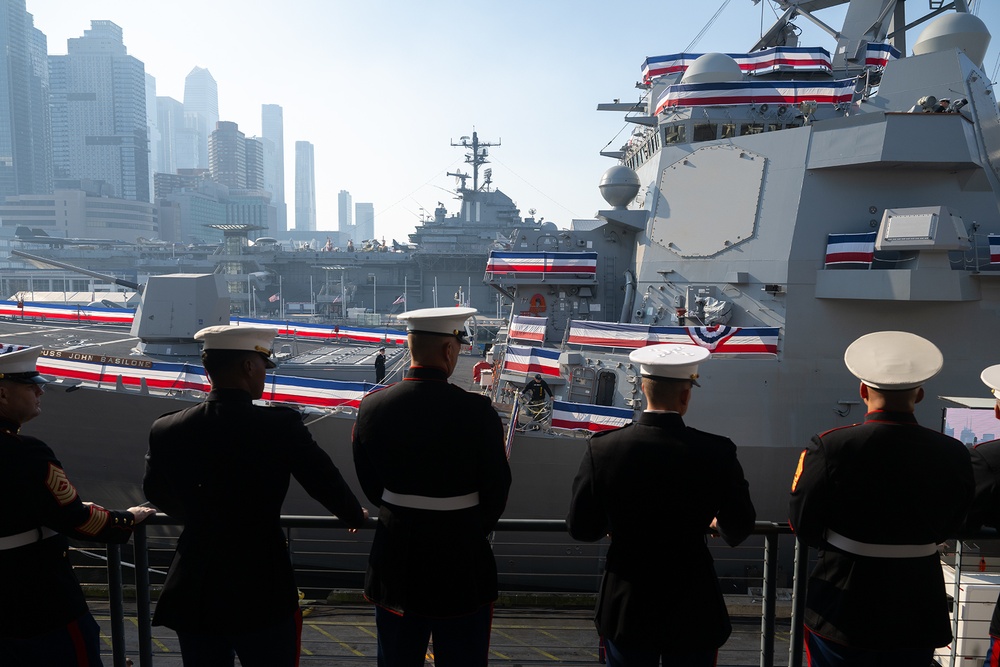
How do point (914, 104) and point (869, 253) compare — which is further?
point (914, 104)

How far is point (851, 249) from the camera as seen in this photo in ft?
30.6

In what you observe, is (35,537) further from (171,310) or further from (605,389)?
(171,310)

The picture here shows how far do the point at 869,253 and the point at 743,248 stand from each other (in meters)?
1.68

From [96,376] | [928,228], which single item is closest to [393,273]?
[96,376]

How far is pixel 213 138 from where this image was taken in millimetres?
188000

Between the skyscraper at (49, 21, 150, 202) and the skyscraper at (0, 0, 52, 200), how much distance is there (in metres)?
3.86

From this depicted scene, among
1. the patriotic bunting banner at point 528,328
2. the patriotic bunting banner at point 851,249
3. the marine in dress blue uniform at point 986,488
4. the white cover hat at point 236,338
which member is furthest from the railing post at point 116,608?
the patriotic bunting banner at point 851,249

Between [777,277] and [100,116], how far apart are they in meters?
183

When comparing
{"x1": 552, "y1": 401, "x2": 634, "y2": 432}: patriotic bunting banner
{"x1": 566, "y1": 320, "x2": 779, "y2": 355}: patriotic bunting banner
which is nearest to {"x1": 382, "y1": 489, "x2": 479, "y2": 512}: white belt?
{"x1": 552, "y1": 401, "x2": 634, "y2": 432}: patriotic bunting banner

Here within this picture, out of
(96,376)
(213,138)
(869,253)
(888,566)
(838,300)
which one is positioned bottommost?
(96,376)

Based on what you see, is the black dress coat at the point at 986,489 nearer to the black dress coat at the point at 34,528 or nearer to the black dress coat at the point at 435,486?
the black dress coat at the point at 435,486

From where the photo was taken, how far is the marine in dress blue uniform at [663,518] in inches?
82.2

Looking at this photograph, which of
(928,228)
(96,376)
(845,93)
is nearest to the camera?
(928,228)

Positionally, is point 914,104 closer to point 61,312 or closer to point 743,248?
point 743,248
